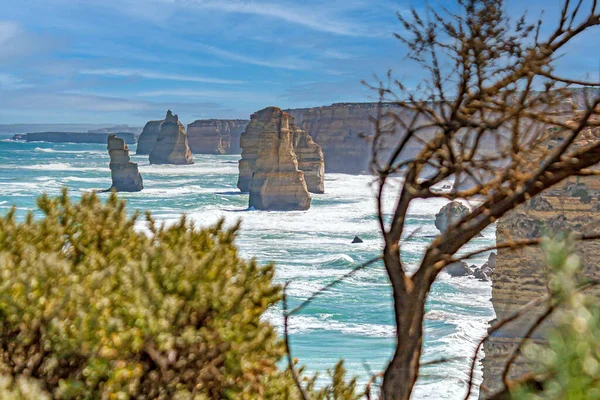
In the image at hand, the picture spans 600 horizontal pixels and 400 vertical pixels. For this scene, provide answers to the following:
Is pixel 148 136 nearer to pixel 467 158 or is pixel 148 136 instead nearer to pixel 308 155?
pixel 308 155

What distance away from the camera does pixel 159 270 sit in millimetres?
3639

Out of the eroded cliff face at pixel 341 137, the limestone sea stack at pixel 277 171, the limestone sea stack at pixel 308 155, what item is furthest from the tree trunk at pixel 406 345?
the eroded cliff face at pixel 341 137

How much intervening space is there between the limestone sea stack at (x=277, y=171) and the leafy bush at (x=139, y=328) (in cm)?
5158

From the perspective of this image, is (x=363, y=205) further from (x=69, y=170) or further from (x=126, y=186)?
(x=69, y=170)

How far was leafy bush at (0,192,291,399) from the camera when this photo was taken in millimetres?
3270

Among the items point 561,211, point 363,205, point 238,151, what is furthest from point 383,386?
point 238,151

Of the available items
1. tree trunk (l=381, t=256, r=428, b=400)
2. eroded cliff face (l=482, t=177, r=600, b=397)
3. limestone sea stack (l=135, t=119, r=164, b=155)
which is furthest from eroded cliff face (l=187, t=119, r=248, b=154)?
tree trunk (l=381, t=256, r=428, b=400)

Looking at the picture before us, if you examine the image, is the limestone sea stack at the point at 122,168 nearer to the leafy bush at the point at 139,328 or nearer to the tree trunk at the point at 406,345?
the leafy bush at the point at 139,328

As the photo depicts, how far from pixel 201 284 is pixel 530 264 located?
10.3 metres

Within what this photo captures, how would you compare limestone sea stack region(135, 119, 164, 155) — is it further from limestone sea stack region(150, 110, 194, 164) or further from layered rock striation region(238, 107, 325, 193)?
layered rock striation region(238, 107, 325, 193)

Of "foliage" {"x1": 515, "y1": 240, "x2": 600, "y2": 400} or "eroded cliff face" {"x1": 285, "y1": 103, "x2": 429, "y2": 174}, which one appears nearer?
"foliage" {"x1": 515, "y1": 240, "x2": 600, "y2": 400}

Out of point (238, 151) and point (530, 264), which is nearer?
point (530, 264)

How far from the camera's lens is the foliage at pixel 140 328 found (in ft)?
10.7

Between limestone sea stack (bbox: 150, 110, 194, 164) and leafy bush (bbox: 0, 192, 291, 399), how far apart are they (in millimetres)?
101896
